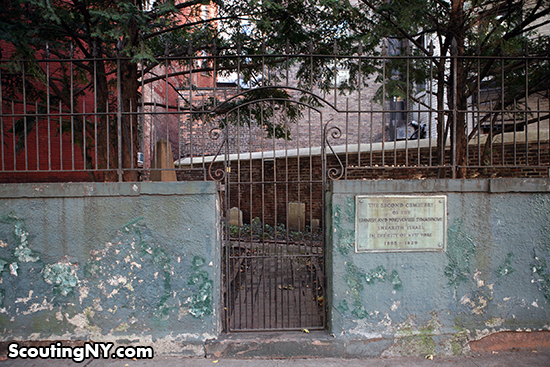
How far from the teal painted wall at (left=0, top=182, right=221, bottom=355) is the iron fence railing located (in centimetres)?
35

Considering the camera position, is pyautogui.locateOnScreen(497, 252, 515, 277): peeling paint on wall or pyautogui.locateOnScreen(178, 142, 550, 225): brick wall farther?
pyautogui.locateOnScreen(178, 142, 550, 225): brick wall

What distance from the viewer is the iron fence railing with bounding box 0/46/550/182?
12.1 feet

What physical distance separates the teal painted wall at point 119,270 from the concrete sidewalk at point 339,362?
0.20m

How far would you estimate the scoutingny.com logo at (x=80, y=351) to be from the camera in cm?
355

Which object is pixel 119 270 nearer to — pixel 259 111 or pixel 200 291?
pixel 200 291

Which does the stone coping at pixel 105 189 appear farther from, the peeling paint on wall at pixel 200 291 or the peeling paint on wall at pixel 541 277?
the peeling paint on wall at pixel 541 277

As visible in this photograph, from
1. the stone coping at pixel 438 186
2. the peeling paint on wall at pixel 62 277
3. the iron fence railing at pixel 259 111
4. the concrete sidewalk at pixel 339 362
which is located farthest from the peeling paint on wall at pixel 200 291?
the stone coping at pixel 438 186

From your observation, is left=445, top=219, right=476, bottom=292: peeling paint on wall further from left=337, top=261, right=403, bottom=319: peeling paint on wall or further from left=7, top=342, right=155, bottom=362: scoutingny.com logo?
left=7, top=342, right=155, bottom=362: scoutingny.com logo

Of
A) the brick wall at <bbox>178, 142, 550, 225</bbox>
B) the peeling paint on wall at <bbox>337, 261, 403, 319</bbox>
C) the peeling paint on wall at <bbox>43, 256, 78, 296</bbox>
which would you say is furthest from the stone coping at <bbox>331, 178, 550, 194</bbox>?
the brick wall at <bbox>178, 142, 550, 225</bbox>

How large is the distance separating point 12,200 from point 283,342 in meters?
3.28

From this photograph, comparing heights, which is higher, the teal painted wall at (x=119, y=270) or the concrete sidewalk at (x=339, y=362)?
the teal painted wall at (x=119, y=270)

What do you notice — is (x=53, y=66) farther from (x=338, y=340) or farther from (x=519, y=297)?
(x=519, y=297)

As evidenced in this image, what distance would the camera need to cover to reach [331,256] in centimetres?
362

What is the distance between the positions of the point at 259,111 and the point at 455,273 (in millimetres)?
5128
